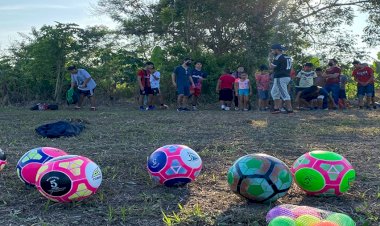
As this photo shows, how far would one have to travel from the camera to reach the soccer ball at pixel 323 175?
4.52 m

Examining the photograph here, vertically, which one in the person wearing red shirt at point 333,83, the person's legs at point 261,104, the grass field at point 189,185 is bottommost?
the grass field at point 189,185

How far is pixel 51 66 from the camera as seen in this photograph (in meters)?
19.5

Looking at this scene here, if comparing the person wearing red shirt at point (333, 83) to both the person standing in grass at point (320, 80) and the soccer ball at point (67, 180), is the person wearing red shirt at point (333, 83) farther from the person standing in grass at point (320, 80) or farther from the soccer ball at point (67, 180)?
the soccer ball at point (67, 180)

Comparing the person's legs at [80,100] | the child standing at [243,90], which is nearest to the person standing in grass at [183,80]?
the child standing at [243,90]

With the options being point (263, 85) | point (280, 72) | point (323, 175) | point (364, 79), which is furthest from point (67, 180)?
point (364, 79)

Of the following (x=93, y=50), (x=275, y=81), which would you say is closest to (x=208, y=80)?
(x=93, y=50)

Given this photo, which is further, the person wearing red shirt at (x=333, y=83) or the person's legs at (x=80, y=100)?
the person wearing red shirt at (x=333, y=83)

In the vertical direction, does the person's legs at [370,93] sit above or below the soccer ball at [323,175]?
above

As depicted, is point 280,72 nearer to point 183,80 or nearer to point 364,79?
point 183,80

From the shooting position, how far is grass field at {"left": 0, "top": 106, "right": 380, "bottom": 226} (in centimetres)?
400

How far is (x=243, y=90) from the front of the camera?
17.3 meters

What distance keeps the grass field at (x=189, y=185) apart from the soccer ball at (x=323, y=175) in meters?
0.11

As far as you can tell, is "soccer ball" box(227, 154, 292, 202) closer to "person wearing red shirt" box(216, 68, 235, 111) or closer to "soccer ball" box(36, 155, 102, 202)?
"soccer ball" box(36, 155, 102, 202)

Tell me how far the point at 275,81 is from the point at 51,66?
10024 millimetres
